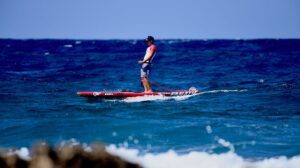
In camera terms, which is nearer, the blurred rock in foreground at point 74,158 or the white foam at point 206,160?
the blurred rock in foreground at point 74,158

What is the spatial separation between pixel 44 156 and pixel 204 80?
20988mm

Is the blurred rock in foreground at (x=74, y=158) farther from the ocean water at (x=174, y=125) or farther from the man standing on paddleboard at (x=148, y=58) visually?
the man standing on paddleboard at (x=148, y=58)

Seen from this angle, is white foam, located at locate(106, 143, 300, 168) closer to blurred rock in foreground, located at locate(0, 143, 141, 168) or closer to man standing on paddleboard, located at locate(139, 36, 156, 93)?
blurred rock in foreground, located at locate(0, 143, 141, 168)

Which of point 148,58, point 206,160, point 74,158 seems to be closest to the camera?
point 74,158

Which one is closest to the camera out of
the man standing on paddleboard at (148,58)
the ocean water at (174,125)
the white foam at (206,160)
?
the white foam at (206,160)

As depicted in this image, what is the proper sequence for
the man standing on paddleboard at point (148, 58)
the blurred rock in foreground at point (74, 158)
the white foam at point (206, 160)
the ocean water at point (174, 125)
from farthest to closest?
the man standing on paddleboard at point (148, 58), the ocean water at point (174, 125), the white foam at point (206, 160), the blurred rock in foreground at point (74, 158)

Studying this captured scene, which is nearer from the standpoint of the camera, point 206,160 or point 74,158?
point 74,158

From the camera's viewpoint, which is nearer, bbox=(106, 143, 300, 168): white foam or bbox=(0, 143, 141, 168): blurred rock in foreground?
bbox=(0, 143, 141, 168): blurred rock in foreground

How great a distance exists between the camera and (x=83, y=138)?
9391 millimetres

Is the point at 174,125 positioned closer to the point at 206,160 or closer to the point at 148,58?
the point at 206,160

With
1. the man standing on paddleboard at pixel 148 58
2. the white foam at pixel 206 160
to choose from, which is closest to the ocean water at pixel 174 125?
the white foam at pixel 206 160

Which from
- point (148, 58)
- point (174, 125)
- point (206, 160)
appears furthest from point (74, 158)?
point (148, 58)

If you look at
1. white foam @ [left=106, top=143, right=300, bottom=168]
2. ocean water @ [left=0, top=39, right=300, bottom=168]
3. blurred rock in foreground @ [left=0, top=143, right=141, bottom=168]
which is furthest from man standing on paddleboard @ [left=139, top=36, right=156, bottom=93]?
blurred rock in foreground @ [left=0, top=143, right=141, bottom=168]

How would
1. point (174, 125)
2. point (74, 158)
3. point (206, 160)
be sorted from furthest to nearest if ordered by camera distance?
1. point (174, 125)
2. point (206, 160)
3. point (74, 158)
